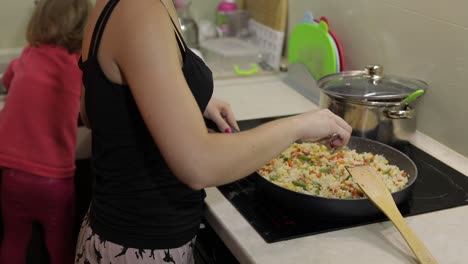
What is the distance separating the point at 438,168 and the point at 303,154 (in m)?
0.32

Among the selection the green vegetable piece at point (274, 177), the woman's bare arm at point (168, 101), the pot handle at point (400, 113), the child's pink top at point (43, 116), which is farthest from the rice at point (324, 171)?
the child's pink top at point (43, 116)

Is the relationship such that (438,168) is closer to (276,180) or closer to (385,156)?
(385,156)

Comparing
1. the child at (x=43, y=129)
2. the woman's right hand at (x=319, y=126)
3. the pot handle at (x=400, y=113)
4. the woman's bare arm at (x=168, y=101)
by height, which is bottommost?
the child at (x=43, y=129)

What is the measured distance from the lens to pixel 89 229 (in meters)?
1.16

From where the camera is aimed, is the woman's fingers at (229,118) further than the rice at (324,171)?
Yes

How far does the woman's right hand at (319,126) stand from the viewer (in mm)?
1027

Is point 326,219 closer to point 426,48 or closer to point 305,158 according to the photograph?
point 305,158

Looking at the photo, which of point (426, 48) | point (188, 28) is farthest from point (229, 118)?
point (188, 28)

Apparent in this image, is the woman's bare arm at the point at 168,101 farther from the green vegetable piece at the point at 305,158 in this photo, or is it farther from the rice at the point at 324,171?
the green vegetable piece at the point at 305,158

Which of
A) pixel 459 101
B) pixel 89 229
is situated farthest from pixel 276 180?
pixel 459 101

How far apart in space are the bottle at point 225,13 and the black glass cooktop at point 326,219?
1.09 metres

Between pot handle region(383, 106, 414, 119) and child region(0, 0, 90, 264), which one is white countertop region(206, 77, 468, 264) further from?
child region(0, 0, 90, 264)

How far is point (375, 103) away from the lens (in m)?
1.38

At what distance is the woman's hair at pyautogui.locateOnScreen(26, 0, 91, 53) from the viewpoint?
177 centimetres
